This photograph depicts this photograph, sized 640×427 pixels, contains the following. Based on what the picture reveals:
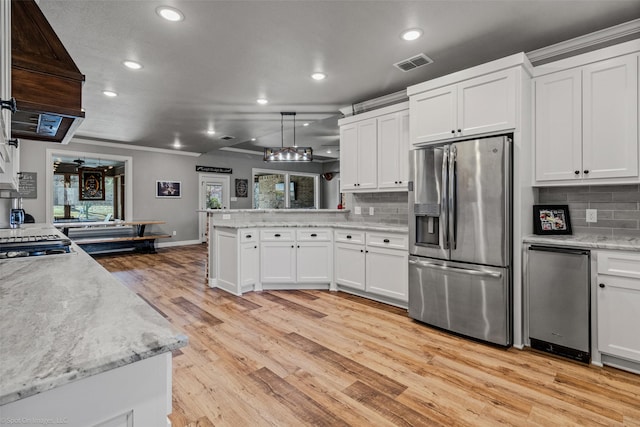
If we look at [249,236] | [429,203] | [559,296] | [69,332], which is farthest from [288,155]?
[69,332]

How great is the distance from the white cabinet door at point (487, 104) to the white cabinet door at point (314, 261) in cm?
211

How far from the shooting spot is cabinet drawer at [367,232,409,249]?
11.0 feet

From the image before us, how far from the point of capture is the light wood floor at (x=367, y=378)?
5.74 feet

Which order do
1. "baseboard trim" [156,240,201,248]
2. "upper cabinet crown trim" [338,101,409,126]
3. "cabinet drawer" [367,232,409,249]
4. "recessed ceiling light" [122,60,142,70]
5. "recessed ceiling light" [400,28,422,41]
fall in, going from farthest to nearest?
1. "baseboard trim" [156,240,201,248]
2. "upper cabinet crown trim" [338,101,409,126]
3. "cabinet drawer" [367,232,409,249]
4. "recessed ceiling light" [122,60,142,70]
5. "recessed ceiling light" [400,28,422,41]

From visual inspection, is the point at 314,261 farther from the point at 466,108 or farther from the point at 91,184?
the point at 91,184

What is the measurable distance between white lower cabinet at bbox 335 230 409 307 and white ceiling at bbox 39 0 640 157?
181 centimetres

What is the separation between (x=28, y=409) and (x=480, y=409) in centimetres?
202

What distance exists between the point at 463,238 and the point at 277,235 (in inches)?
90.0

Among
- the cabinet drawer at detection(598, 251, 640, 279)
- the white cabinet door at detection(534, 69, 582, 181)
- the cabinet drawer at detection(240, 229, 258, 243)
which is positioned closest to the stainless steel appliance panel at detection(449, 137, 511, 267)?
the white cabinet door at detection(534, 69, 582, 181)

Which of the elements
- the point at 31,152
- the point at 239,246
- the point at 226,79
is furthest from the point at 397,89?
the point at 31,152

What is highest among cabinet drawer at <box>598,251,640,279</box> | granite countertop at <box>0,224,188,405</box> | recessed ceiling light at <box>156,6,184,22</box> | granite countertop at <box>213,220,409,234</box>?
recessed ceiling light at <box>156,6,184,22</box>

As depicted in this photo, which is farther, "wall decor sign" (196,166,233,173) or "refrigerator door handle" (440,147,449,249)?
"wall decor sign" (196,166,233,173)

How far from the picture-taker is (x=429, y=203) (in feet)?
9.61

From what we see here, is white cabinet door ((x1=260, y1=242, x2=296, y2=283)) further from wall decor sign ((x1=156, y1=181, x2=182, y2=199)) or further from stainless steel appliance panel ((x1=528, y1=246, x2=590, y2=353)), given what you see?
wall decor sign ((x1=156, y1=181, x2=182, y2=199))
